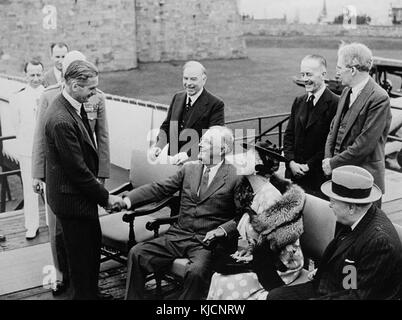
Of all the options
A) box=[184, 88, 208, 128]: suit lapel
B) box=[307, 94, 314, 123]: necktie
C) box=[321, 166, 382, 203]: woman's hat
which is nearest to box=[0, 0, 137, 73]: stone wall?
box=[184, 88, 208, 128]: suit lapel

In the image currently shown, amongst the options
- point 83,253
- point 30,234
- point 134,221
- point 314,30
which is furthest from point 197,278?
point 314,30

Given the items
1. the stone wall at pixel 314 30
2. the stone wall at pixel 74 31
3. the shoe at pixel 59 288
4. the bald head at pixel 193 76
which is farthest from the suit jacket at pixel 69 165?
the stone wall at pixel 314 30

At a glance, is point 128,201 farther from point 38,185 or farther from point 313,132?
point 313,132

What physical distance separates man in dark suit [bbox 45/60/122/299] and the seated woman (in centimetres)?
97

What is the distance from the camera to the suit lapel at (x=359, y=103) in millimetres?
4918

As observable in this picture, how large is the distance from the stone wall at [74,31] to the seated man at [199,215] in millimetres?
22894

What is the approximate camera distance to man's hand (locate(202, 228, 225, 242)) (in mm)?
4516

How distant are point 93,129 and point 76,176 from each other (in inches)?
39.2

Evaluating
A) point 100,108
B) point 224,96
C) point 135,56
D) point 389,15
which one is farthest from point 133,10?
point 100,108

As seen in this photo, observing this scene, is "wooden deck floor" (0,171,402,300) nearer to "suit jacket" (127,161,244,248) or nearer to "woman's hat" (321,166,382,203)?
"suit jacket" (127,161,244,248)

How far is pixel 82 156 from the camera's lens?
437 cm

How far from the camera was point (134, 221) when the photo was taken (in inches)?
215

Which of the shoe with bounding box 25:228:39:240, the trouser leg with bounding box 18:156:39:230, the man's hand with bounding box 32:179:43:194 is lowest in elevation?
the shoe with bounding box 25:228:39:240

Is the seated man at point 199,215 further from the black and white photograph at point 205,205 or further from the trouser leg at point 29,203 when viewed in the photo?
the trouser leg at point 29,203
